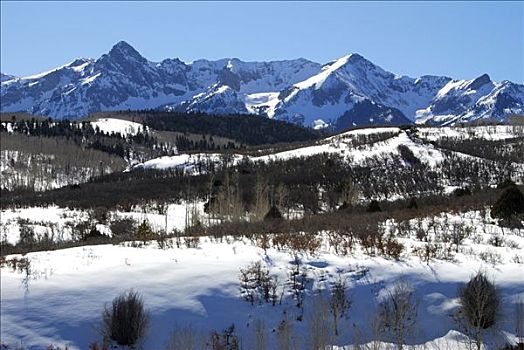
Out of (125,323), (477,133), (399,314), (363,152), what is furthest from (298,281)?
(477,133)

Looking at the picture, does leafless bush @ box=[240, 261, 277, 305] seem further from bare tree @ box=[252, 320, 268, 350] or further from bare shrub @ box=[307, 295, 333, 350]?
bare shrub @ box=[307, 295, 333, 350]

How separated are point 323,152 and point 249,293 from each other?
96977 mm

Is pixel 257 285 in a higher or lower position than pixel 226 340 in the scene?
higher

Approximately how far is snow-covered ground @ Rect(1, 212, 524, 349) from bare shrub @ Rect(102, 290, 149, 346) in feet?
1.10

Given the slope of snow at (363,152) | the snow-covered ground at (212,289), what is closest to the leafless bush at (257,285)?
the snow-covered ground at (212,289)

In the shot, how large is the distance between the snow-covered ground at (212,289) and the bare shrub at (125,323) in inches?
13.2

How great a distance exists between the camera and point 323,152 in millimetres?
111125

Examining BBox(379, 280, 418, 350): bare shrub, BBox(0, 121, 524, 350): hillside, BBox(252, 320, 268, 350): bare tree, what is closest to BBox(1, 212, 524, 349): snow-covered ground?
BBox(0, 121, 524, 350): hillside

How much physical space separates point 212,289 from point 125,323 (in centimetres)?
272

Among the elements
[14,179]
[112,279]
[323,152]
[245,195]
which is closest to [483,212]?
[112,279]

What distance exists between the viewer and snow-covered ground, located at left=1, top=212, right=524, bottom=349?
1362cm

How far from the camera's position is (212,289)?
50.0ft

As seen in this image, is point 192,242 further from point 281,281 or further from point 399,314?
point 399,314

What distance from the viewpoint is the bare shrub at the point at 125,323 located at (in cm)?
1323
